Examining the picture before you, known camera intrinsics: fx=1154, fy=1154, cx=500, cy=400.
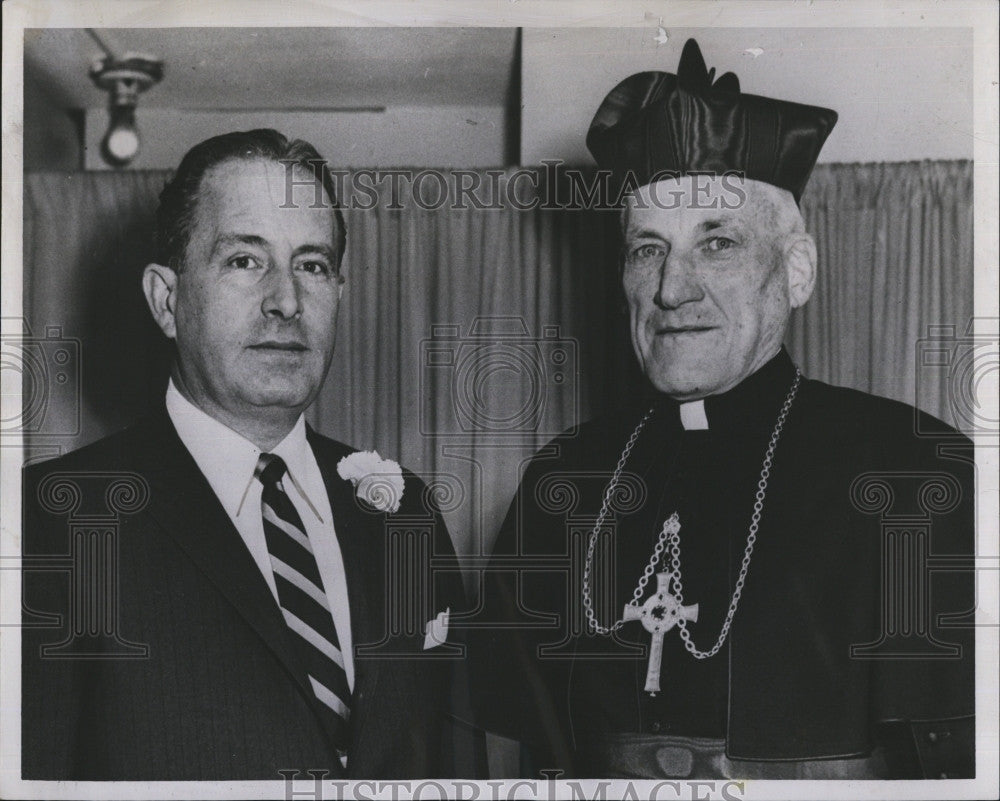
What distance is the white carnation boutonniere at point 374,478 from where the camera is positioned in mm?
1971

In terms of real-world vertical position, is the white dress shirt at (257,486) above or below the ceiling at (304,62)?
below

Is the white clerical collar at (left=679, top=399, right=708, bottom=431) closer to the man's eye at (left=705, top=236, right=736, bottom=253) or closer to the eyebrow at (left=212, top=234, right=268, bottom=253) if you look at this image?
the man's eye at (left=705, top=236, right=736, bottom=253)

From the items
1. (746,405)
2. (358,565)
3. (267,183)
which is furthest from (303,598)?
(746,405)

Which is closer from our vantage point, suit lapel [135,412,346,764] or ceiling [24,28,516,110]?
suit lapel [135,412,346,764]

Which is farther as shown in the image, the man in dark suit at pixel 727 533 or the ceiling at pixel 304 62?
the ceiling at pixel 304 62

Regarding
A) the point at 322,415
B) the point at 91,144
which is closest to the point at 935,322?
the point at 322,415

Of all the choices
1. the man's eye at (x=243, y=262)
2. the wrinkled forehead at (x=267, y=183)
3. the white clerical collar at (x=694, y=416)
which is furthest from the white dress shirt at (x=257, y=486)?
the white clerical collar at (x=694, y=416)

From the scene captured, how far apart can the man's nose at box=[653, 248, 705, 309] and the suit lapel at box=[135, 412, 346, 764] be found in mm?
816

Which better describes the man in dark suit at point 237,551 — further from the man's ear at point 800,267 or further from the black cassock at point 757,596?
the man's ear at point 800,267

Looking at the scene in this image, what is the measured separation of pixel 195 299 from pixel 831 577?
1159 millimetres

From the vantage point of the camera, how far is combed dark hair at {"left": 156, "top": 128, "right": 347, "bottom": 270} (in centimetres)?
196

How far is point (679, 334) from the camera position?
6.35ft

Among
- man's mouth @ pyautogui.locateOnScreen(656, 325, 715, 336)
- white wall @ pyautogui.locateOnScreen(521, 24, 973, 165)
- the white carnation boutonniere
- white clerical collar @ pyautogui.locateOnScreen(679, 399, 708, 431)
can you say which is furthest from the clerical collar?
the white carnation boutonniere

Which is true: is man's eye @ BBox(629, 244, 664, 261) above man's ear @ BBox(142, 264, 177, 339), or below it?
above
